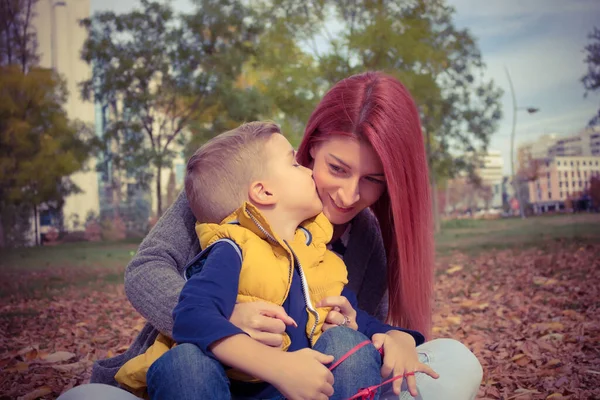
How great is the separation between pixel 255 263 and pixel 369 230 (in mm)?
804

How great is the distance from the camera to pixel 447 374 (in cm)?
157

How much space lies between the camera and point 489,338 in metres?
3.41

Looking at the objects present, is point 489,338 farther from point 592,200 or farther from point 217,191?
point 217,191

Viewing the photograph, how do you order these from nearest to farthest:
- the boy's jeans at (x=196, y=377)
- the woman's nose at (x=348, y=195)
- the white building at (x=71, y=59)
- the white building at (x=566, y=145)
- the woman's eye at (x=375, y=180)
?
1. the boy's jeans at (x=196, y=377)
2. the woman's nose at (x=348, y=195)
3. the woman's eye at (x=375, y=180)
4. the white building at (x=71, y=59)
5. the white building at (x=566, y=145)

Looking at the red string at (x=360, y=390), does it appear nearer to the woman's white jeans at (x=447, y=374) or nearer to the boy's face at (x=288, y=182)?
the woman's white jeans at (x=447, y=374)

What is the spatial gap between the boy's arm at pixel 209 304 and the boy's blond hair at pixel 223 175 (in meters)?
0.25

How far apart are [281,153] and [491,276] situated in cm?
348

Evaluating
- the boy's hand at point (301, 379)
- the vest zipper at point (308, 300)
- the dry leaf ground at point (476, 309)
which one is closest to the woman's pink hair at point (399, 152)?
the vest zipper at point (308, 300)

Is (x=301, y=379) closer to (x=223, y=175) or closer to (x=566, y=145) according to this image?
(x=223, y=175)

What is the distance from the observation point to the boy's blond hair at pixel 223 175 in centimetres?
149

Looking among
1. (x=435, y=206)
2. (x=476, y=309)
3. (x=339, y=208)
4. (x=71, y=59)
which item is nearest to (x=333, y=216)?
(x=339, y=208)

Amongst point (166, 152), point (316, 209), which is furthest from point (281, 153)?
point (166, 152)

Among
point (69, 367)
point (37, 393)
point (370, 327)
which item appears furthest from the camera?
point (69, 367)

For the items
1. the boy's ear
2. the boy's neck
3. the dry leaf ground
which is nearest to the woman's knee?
the boy's neck
